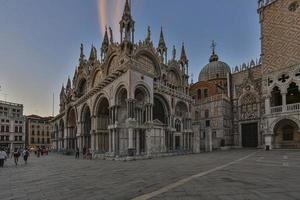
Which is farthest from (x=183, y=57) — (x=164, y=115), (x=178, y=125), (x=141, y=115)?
(x=141, y=115)

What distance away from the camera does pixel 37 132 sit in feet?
274

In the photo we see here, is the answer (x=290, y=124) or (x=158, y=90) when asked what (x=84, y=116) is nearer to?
(x=158, y=90)

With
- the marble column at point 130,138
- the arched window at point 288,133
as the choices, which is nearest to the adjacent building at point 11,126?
the marble column at point 130,138

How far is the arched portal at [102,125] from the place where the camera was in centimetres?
3081

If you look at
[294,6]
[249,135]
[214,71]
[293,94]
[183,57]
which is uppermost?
[294,6]

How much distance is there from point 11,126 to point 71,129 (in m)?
38.8

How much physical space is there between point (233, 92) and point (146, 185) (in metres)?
41.7

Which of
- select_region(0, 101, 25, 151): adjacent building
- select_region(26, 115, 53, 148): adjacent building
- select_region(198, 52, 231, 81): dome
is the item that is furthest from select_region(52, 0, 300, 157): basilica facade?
select_region(26, 115, 53, 148): adjacent building

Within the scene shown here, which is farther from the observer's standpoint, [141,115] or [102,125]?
[102,125]

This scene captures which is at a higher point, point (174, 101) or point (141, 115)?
point (174, 101)

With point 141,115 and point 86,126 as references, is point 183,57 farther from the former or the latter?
point 86,126

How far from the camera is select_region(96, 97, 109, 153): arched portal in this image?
3081 centimetres

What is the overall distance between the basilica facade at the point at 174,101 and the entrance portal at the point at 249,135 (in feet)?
0.62

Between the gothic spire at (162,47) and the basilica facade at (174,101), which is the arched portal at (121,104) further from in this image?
the gothic spire at (162,47)
